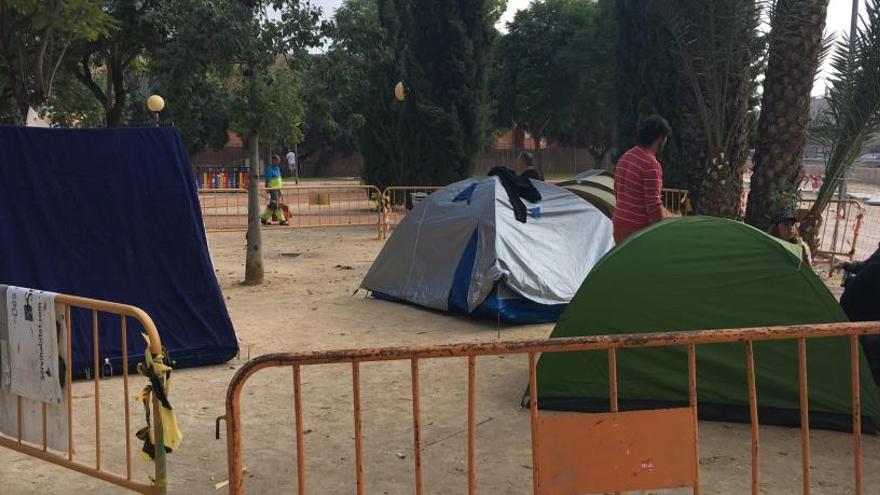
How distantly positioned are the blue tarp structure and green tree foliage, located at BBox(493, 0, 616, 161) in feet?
121

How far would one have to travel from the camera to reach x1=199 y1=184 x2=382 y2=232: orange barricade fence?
20016 mm

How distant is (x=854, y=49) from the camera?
10672 millimetres

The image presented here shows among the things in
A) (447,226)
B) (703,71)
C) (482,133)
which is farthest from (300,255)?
(482,133)

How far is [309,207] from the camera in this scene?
947 inches

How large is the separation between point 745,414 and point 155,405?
154 inches

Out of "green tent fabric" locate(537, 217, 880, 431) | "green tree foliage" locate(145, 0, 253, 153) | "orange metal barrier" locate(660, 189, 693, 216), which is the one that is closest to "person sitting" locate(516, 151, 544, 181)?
"green tree foliage" locate(145, 0, 253, 153)

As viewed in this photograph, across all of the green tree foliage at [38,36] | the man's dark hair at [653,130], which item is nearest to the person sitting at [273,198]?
the green tree foliage at [38,36]

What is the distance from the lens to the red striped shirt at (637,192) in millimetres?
6551

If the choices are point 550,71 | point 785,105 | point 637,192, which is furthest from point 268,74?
point 550,71

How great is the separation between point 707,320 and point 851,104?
21.5 ft

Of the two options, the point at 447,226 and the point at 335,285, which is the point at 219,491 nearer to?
the point at 447,226

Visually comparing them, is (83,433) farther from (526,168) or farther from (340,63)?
(340,63)

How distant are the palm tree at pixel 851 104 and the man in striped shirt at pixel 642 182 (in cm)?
536

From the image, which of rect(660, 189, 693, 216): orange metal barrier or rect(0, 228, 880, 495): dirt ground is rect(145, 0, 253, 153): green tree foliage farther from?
rect(660, 189, 693, 216): orange metal barrier
